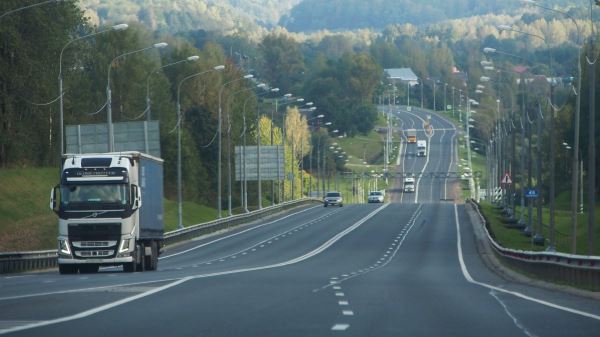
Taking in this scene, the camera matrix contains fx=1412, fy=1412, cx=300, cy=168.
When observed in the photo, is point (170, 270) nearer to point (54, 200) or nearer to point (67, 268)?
point (67, 268)

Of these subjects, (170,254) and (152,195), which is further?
(170,254)

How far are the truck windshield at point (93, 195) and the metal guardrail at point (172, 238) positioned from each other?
6174 millimetres

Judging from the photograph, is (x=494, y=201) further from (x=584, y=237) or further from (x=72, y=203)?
(x=72, y=203)

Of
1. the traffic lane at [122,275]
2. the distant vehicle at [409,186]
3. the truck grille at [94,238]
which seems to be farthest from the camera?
the distant vehicle at [409,186]

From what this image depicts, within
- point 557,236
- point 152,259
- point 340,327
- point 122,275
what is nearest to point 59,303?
point 340,327

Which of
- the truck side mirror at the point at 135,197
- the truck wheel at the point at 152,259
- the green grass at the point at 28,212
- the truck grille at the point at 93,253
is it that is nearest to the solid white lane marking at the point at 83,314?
the truck grille at the point at 93,253

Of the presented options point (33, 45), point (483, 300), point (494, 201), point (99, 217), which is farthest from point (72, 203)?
point (494, 201)

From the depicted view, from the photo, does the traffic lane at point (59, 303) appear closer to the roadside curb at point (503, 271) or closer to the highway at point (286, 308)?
the highway at point (286, 308)

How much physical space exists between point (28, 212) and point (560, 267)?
4577 cm

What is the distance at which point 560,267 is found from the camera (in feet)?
122

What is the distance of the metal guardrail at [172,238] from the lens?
1839 inches

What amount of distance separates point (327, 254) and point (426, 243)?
12.1 meters

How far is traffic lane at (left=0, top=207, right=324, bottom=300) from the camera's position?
30062mm

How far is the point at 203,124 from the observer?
141 meters
